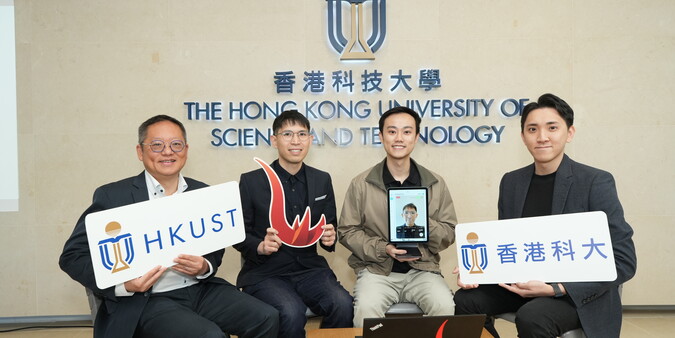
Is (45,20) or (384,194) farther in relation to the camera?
(45,20)

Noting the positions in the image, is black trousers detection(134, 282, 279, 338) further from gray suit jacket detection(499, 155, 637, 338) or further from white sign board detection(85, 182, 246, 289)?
gray suit jacket detection(499, 155, 637, 338)

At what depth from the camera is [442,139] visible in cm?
429

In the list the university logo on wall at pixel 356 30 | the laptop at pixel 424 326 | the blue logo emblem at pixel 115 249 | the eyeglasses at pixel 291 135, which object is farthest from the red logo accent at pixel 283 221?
the university logo on wall at pixel 356 30

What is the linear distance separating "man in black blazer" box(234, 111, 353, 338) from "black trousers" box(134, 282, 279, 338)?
28cm

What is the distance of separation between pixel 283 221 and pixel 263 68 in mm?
1727

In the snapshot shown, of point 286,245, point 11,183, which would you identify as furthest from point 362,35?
point 11,183

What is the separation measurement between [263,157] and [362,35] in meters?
1.33

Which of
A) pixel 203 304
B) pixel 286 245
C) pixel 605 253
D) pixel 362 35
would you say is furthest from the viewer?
pixel 362 35

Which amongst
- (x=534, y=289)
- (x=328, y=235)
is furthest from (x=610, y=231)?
(x=328, y=235)

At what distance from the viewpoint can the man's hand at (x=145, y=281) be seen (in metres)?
2.34

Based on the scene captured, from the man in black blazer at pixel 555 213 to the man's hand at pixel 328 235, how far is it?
0.83 meters

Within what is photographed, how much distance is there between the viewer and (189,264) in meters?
2.47

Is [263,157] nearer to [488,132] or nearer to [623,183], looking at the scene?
[488,132]

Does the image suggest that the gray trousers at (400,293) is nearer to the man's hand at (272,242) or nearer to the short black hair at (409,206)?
the short black hair at (409,206)
